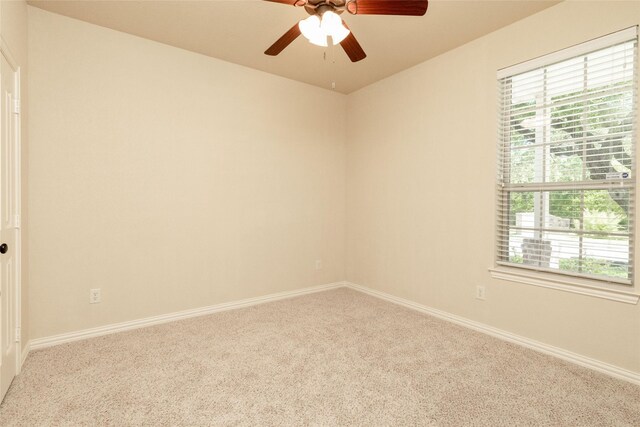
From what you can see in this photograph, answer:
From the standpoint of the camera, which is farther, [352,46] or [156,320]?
[156,320]

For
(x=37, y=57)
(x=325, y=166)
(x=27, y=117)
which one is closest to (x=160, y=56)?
(x=37, y=57)

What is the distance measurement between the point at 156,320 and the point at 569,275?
3.38m

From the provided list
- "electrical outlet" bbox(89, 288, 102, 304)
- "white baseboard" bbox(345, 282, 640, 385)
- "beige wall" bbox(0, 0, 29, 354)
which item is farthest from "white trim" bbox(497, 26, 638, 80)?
"electrical outlet" bbox(89, 288, 102, 304)

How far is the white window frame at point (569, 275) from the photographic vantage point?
2.15m

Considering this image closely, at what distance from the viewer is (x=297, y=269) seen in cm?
403

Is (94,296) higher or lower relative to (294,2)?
lower

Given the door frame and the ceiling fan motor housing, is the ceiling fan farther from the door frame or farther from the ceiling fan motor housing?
the door frame

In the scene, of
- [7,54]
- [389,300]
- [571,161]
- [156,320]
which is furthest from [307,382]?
[7,54]

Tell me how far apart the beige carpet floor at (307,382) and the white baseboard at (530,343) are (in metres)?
0.07

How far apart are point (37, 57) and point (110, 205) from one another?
1.19 metres

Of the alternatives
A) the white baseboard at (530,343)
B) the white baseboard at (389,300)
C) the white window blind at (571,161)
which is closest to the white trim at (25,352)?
the white baseboard at (389,300)

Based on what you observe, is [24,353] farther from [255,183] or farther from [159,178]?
[255,183]

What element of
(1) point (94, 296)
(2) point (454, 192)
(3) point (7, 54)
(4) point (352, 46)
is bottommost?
(1) point (94, 296)

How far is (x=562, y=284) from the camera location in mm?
2439
